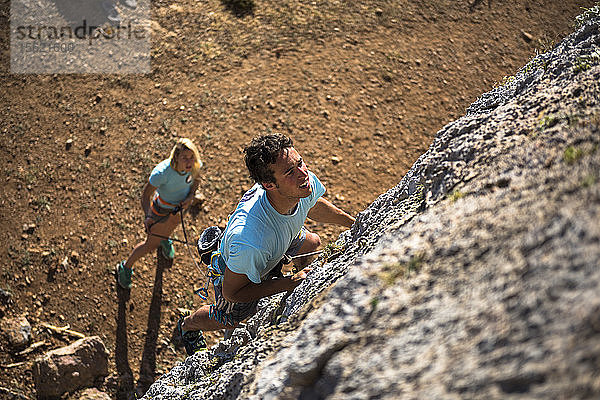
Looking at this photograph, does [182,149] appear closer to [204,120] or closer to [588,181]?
[204,120]

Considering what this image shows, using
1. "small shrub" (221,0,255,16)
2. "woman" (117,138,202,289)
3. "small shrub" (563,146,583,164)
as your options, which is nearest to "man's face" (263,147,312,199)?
"small shrub" (563,146,583,164)

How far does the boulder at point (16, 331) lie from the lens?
629 centimetres

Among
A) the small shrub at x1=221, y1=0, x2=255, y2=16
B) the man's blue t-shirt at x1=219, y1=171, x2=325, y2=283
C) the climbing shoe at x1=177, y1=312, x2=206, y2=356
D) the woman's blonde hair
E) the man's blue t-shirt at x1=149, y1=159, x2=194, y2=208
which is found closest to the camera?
the man's blue t-shirt at x1=219, y1=171, x2=325, y2=283

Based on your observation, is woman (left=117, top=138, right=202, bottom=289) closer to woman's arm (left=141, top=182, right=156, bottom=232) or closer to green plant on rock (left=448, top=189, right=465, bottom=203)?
woman's arm (left=141, top=182, right=156, bottom=232)

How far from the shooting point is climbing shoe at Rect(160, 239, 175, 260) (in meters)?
6.82

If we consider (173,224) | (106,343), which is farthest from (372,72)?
(106,343)

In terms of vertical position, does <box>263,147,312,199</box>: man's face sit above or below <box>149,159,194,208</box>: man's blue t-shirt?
above

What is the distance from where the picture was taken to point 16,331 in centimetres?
636

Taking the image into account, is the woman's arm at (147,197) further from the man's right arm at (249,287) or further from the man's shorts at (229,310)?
the man's right arm at (249,287)

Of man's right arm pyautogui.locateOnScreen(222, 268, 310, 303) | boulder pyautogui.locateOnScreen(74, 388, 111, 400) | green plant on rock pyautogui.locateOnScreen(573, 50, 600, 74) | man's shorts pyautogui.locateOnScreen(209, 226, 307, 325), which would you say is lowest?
boulder pyautogui.locateOnScreen(74, 388, 111, 400)

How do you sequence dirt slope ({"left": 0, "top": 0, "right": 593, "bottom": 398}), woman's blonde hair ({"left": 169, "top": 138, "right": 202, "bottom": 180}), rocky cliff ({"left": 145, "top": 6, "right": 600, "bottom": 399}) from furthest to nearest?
dirt slope ({"left": 0, "top": 0, "right": 593, "bottom": 398}) < woman's blonde hair ({"left": 169, "top": 138, "right": 202, "bottom": 180}) < rocky cliff ({"left": 145, "top": 6, "right": 600, "bottom": 399})

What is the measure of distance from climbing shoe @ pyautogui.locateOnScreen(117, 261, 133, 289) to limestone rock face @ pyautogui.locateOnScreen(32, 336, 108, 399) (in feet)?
2.86

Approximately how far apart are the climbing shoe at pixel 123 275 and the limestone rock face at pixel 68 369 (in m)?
0.87

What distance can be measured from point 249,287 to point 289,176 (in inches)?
36.4
